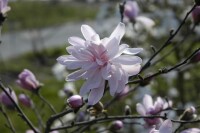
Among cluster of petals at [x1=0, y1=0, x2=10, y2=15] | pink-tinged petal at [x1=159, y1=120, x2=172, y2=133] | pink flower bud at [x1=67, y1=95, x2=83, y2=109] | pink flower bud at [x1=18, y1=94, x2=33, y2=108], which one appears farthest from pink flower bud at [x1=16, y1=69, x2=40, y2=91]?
pink-tinged petal at [x1=159, y1=120, x2=172, y2=133]

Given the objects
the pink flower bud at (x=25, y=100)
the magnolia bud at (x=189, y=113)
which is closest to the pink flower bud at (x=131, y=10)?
the pink flower bud at (x=25, y=100)

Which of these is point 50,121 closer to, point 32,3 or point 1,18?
point 1,18

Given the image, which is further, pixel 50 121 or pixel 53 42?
pixel 53 42

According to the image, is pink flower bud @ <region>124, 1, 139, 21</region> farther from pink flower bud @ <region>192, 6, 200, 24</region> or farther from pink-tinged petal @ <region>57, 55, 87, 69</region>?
pink-tinged petal @ <region>57, 55, 87, 69</region>

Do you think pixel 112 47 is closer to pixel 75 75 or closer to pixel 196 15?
pixel 75 75

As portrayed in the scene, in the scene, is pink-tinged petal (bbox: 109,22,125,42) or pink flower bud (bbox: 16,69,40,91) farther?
pink flower bud (bbox: 16,69,40,91)

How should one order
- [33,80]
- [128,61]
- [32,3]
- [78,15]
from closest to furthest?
[128,61]
[33,80]
[32,3]
[78,15]

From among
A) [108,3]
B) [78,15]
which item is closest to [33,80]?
[108,3]

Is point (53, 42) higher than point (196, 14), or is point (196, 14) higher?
point (53, 42)

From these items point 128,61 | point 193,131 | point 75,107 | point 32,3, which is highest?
point 32,3
